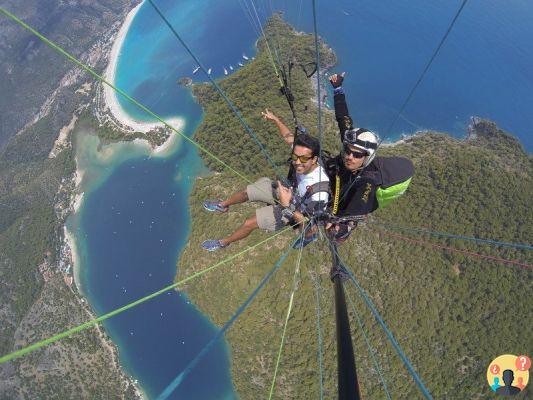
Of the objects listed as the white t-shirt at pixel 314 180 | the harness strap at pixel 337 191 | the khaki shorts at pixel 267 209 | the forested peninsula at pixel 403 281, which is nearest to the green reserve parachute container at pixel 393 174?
the harness strap at pixel 337 191

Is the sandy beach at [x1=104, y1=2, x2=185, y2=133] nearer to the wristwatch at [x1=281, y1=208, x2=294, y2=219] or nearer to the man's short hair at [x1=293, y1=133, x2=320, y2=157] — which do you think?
the wristwatch at [x1=281, y1=208, x2=294, y2=219]

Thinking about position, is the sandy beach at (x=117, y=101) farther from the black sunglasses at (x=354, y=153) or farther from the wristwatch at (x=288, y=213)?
the black sunglasses at (x=354, y=153)

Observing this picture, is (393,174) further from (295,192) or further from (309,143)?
(295,192)

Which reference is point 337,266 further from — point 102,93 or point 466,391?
point 102,93

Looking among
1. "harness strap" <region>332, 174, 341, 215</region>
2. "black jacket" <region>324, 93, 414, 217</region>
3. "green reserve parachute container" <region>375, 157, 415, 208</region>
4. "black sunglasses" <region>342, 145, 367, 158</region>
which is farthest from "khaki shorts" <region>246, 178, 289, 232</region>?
"green reserve parachute container" <region>375, 157, 415, 208</region>

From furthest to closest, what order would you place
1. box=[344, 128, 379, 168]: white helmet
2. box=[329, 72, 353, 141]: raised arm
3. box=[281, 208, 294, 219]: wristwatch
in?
box=[281, 208, 294, 219]: wristwatch → box=[329, 72, 353, 141]: raised arm → box=[344, 128, 379, 168]: white helmet

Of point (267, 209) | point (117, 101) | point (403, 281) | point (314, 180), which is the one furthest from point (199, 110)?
point (314, 180)

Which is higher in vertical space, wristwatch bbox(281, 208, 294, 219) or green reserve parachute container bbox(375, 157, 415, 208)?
green reserve parachute container bbox(375, 157, 415, 208)
